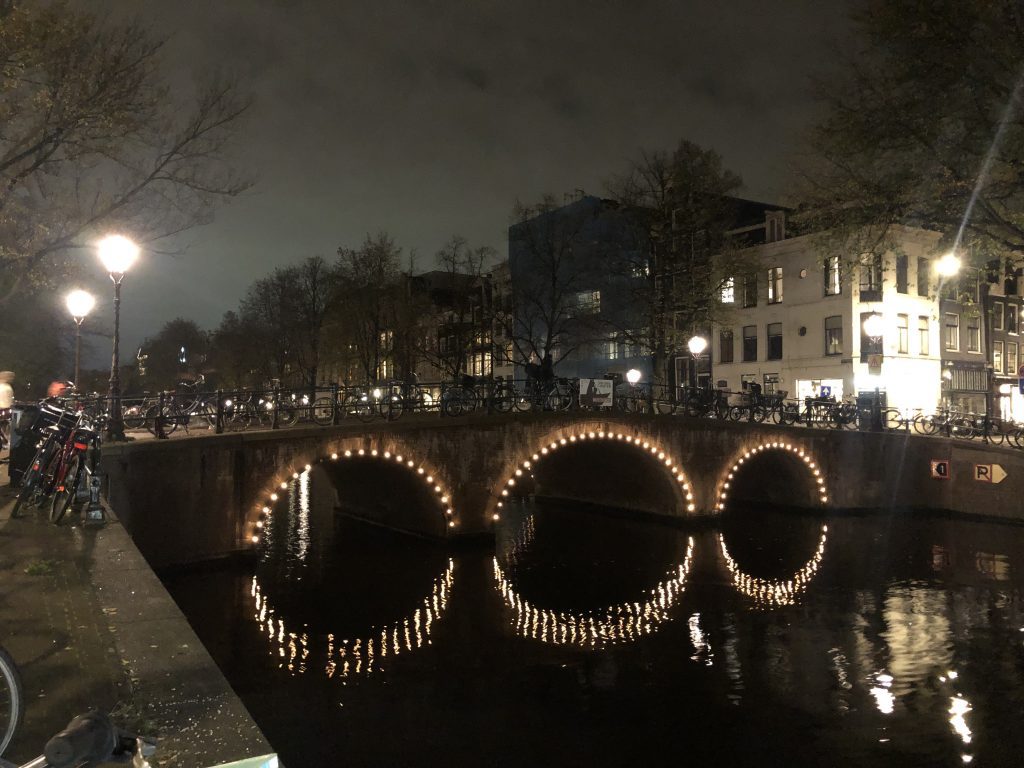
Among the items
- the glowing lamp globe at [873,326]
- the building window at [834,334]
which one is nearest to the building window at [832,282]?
the building window at [834,334]

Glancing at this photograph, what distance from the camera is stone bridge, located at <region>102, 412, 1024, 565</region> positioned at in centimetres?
1744

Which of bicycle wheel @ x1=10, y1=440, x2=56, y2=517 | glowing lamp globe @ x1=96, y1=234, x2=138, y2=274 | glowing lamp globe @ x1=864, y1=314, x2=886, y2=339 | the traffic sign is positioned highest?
glowing lamp globe @ x1=96, y1=234, x2=138, y2=274

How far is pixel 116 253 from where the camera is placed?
14.8 metres

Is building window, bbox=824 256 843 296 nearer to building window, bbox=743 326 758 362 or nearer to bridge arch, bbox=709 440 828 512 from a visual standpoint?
building window, bbox=743 326 758 362

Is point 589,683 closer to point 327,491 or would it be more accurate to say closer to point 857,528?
point 857,528

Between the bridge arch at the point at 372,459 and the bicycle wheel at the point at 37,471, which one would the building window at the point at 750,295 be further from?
the bicycle wheel at the point at 37,471

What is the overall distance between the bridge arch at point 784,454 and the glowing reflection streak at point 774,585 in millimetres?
5483

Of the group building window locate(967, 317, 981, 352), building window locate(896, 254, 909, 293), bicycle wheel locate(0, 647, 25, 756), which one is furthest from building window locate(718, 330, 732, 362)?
bicycle wheel locate(0, 647, 25, 756)

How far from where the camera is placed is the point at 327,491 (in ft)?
111

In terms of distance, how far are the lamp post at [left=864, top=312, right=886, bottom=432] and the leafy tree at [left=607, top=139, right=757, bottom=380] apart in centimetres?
725

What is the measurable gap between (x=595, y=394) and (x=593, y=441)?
148 cm

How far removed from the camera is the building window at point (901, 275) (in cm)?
3509

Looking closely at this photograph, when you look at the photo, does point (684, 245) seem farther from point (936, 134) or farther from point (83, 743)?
point (83, 743)

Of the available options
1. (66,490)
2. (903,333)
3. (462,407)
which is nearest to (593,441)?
(462,407)
